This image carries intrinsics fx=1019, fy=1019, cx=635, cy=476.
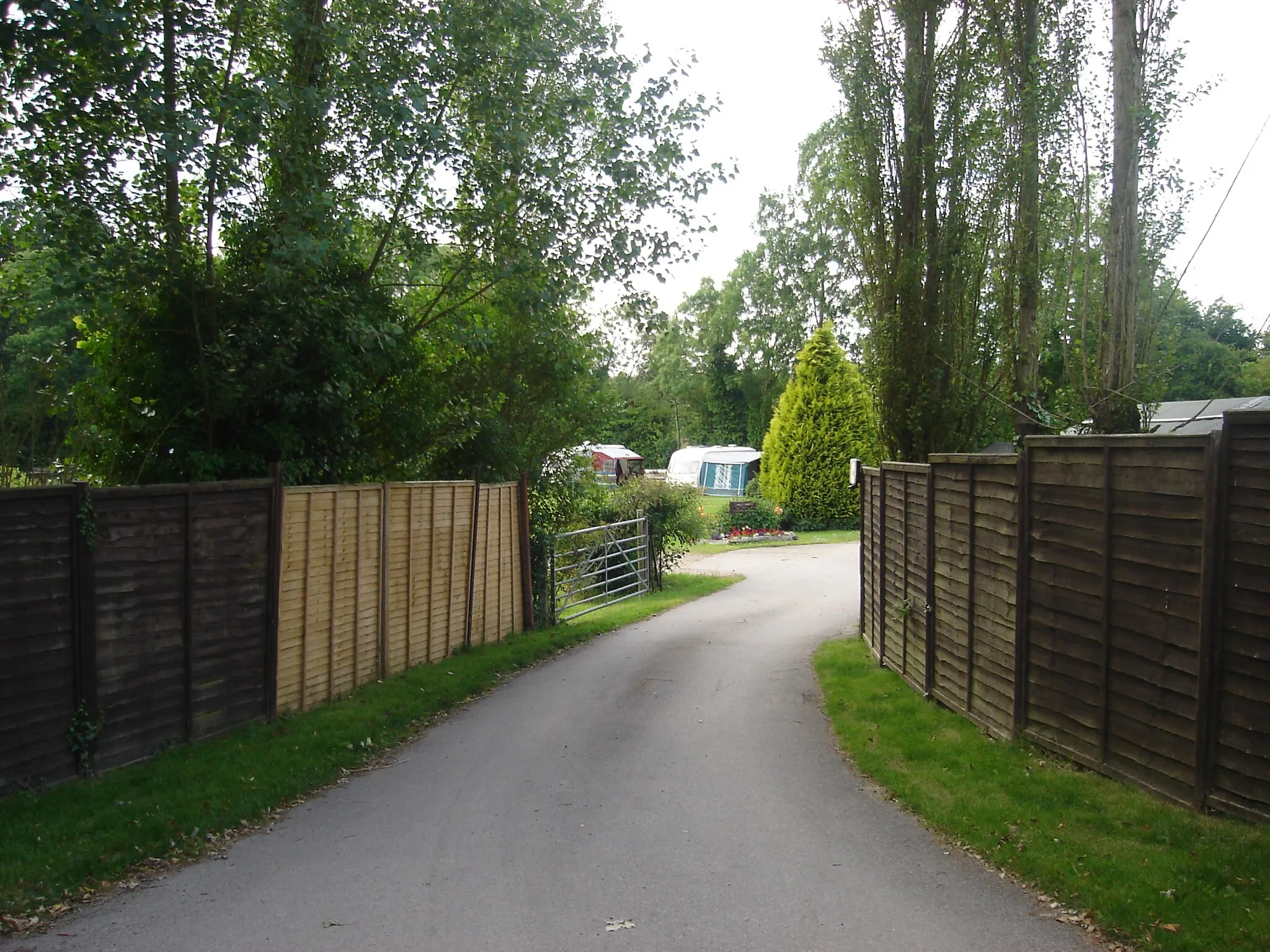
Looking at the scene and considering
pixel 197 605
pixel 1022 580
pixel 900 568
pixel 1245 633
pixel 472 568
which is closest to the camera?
pixel 1245 633

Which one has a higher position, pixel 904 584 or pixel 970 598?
pixel 970 598

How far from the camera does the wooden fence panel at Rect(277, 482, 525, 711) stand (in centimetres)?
955

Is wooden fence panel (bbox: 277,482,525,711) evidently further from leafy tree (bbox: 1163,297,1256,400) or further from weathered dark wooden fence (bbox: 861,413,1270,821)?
leafy tree (bbox: 1163,297,1256,400)

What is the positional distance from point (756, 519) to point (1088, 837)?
3108 cm

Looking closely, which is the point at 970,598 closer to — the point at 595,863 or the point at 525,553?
the point at 595,863

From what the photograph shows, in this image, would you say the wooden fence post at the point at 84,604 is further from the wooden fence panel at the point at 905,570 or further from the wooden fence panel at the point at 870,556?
the wooden fence panel at the point at 870,556

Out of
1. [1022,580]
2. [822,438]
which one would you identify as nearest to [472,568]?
[1022,580]

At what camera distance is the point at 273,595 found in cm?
904

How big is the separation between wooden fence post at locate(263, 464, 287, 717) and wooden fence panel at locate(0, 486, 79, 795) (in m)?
2.26

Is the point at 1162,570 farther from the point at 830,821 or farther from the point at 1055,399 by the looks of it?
the point at 1055,399

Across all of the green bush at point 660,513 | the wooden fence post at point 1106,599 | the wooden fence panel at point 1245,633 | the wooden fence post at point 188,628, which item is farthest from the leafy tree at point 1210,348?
the wooden fence post at point 188,628

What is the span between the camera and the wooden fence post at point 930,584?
9797 millimetres

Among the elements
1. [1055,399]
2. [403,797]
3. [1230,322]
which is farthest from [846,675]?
[1230,322]

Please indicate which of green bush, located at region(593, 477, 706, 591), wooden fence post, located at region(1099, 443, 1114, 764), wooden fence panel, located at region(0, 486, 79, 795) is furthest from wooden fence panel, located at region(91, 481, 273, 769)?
green bush, located at region(593, 477, 706, 591)
